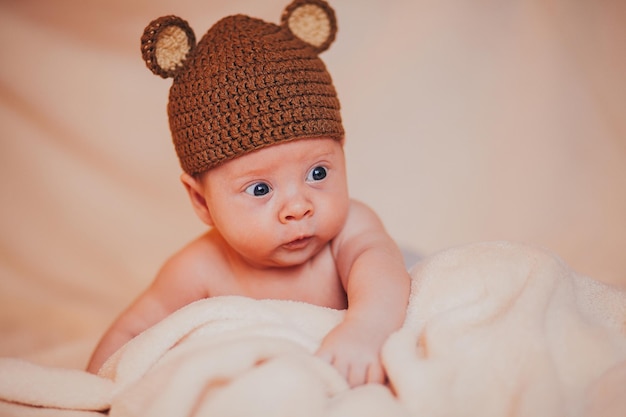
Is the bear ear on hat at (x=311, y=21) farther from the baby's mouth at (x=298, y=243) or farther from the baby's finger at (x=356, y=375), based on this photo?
the baby's finger at (x=356, y=375)

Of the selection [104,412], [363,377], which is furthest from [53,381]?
[363,377]

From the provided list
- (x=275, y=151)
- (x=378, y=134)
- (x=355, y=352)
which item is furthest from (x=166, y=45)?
(x=378, y=134)

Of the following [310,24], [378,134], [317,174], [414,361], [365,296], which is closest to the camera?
[414,361]

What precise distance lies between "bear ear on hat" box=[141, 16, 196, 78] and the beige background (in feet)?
1.98

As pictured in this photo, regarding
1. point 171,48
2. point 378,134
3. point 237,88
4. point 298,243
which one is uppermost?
point 171,48

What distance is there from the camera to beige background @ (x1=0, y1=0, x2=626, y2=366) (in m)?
1.82

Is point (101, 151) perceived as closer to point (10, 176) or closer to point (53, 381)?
point (10, 176)

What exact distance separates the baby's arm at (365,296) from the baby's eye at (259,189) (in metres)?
0.22

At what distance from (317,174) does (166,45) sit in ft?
1.23

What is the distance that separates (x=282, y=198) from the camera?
1.18 meters

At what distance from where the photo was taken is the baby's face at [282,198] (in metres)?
1.18

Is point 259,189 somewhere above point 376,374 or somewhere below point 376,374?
above

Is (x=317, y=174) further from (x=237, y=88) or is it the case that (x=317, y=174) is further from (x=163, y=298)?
(x=163, y=298)

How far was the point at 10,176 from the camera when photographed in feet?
6.17
